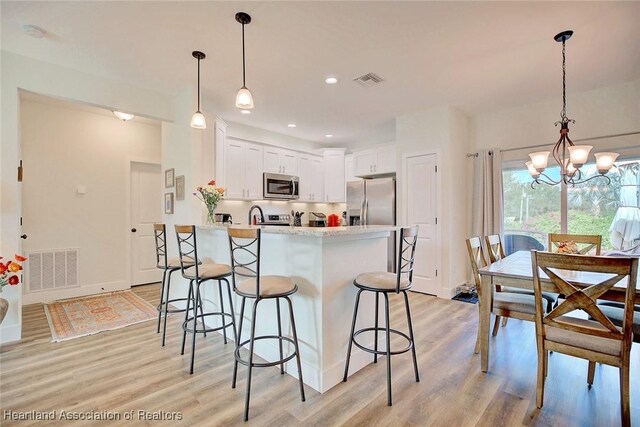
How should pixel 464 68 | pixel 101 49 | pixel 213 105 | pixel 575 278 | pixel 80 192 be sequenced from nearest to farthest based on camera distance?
pixel 575 278 < pixel 101 49 < pixel 464 68 < pixel 213 105 < pixel 80 192

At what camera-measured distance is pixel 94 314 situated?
3.62 metres

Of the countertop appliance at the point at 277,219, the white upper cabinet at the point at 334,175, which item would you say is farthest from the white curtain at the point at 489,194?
the countertop appliance at the point at 277,219

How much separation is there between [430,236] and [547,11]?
2.90 m

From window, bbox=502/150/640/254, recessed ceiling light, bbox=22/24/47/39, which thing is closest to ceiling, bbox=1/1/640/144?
recessed ceiling light, bbox=22/24/47/39

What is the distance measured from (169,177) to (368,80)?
2949mm

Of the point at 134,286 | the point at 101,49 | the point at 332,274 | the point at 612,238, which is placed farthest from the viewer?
the point at 134,286

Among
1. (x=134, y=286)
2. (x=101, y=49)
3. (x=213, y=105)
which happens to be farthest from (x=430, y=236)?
(x=134, y=286)

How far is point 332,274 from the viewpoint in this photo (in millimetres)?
2172

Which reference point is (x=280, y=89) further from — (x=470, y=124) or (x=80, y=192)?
(x=80, y=192)

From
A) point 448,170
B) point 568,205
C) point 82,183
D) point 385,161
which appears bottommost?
point 568,205

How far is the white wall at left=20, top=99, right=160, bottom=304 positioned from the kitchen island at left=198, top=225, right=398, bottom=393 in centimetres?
365

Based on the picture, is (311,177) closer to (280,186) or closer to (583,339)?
(280,186)

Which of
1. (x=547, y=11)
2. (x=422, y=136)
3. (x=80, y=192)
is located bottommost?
(x=80, y=192)

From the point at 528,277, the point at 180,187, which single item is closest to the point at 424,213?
the point at 528,277
